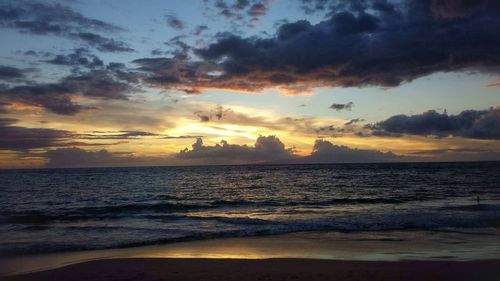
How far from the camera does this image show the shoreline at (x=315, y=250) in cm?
1410

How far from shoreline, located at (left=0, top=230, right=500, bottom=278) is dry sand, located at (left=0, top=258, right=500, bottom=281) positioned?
78cm

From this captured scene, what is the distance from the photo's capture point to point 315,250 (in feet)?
51.6

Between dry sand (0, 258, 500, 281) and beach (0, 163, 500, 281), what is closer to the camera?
dry sand (0, 258, 500, 281)

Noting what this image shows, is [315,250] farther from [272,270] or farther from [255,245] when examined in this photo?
[272,270]

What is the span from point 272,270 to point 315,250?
3.99m

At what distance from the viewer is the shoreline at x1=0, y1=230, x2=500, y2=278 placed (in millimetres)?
14102

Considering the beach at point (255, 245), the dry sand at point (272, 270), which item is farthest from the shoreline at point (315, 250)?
the dry sand at point (272, 270)

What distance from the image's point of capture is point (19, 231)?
2192 centimetres

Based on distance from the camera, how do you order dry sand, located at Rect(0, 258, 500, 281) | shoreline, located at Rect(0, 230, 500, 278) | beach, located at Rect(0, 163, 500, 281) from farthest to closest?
shoreline, located at Rect(0, 230, 500, 278)
beach, located at Rect(0, 163, 500, 281)
dry sand, located at Rect(0, 258, 500, 281)

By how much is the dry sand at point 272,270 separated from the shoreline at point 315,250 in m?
0.78

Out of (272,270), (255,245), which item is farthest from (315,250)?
(272,270)

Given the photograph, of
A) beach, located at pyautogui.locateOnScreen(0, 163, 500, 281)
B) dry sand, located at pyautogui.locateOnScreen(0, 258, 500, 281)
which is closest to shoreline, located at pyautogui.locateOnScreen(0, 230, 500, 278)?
beach, located at pyautogui.locateOnScreen(0, 163, 500, 281)

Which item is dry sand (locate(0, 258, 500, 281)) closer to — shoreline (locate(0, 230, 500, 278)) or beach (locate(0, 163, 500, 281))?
beach (locate(0, 163, 500, 281))

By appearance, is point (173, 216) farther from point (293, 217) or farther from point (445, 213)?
point (445, 213)
